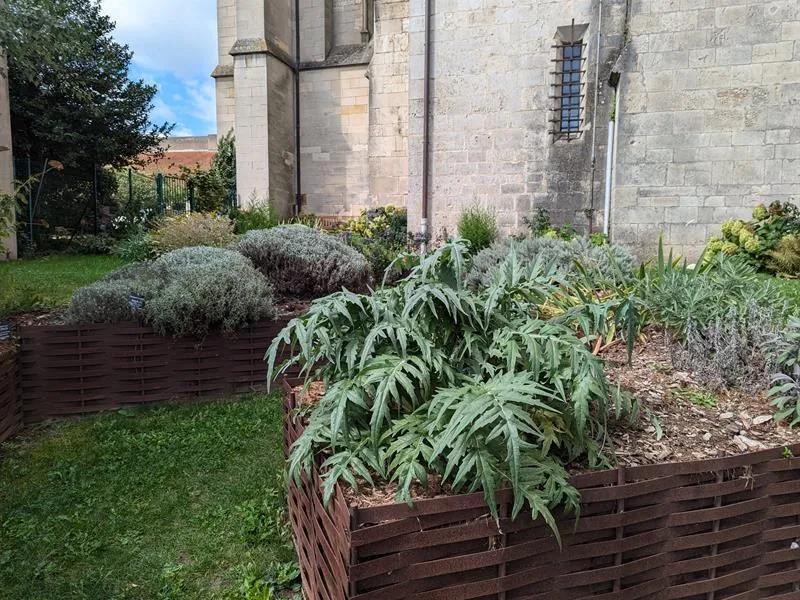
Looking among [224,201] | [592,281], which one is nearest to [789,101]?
[592,281]

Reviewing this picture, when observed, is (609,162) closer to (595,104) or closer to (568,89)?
(595,104)

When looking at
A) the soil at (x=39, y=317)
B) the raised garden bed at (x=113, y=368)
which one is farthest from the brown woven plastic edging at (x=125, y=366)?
the soil at (x=39, y=317)

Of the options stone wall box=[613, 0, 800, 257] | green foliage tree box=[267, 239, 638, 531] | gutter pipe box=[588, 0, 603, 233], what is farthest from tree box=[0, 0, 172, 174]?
green foliage tree box=[267, 239, 638, 531]

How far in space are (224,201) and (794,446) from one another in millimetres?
14057

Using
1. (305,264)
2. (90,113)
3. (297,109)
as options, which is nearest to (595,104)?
(305,264)

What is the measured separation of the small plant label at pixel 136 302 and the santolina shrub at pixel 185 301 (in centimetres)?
3

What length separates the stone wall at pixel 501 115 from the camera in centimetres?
930

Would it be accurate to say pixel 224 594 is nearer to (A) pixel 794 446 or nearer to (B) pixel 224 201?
(A) pixel 794 446

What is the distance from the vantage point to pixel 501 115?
970 centimetres

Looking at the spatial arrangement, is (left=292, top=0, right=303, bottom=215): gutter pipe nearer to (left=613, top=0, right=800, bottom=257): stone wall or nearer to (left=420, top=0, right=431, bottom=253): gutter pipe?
(left=420, top=0, right=431, bottom=253): gutter pipe

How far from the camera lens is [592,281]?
3861 mm

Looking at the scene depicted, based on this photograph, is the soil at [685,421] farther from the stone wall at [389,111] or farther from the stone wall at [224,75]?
the stone wall at [224,75]

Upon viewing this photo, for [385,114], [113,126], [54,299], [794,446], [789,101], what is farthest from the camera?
[113,126]

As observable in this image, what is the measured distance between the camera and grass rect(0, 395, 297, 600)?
2.23m
